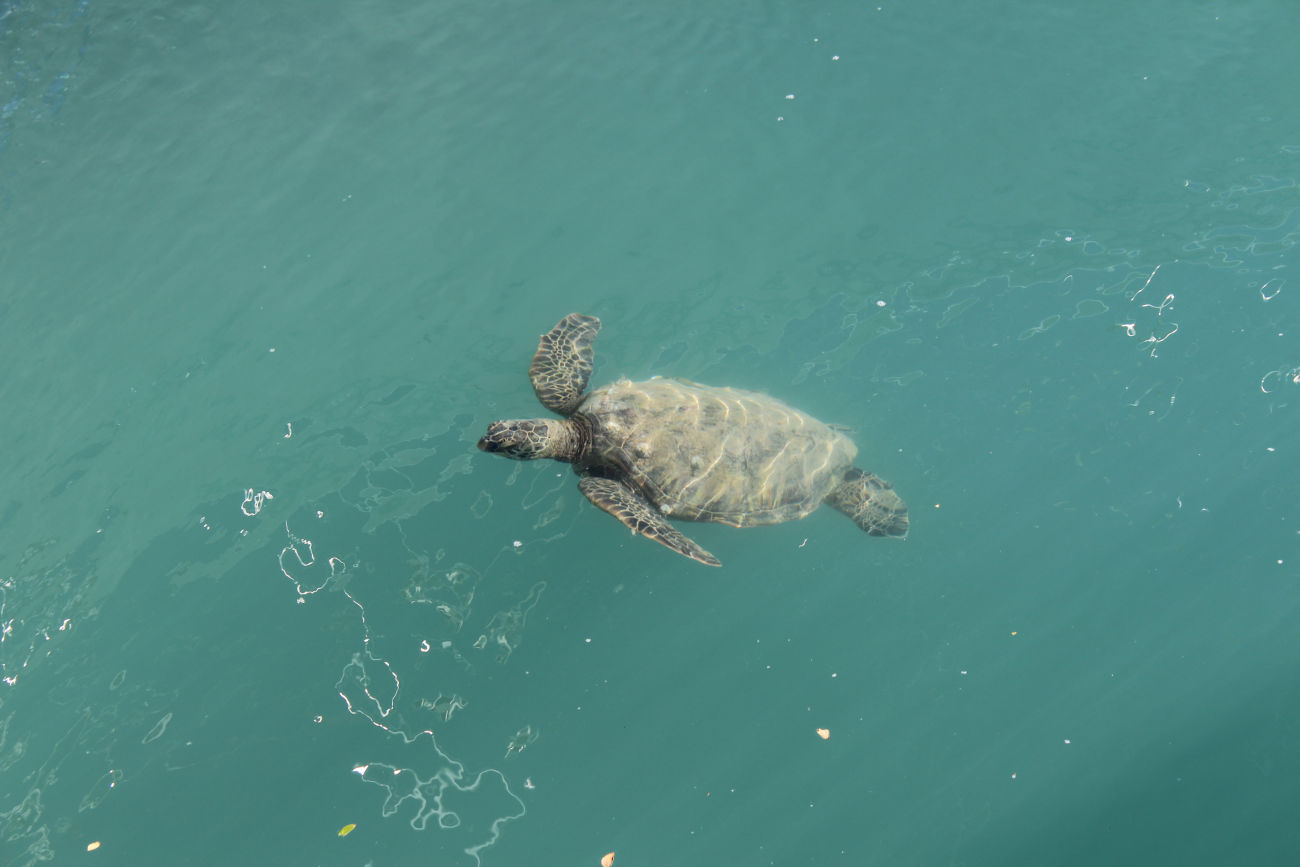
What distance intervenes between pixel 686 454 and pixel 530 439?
1491 mm

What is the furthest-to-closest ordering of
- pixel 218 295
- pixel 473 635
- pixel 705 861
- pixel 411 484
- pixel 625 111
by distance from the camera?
pixel 625 111
pixel 218 295
pixel 411 484
pixel 473 635
pixel 705 861

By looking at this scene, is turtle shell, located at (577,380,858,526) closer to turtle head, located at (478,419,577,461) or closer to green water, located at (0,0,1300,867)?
turtle head, located at (478,419,577,461)

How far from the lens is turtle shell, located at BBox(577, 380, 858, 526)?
257 inches

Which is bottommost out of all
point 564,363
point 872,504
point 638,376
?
point 872,504

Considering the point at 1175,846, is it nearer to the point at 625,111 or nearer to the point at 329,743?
the point at 329,743

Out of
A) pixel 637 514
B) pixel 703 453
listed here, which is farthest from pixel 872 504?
pixel 637 514

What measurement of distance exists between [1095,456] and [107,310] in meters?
13.5

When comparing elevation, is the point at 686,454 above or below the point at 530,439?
below

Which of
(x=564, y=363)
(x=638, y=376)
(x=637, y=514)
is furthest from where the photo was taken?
(x=638, y=376)

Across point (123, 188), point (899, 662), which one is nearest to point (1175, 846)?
point (899, 662)

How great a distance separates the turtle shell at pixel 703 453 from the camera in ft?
21.4

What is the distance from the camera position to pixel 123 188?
10930mm

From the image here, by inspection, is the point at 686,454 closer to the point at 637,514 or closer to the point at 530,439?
the point at 637,514

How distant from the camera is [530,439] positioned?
21.3 ft
